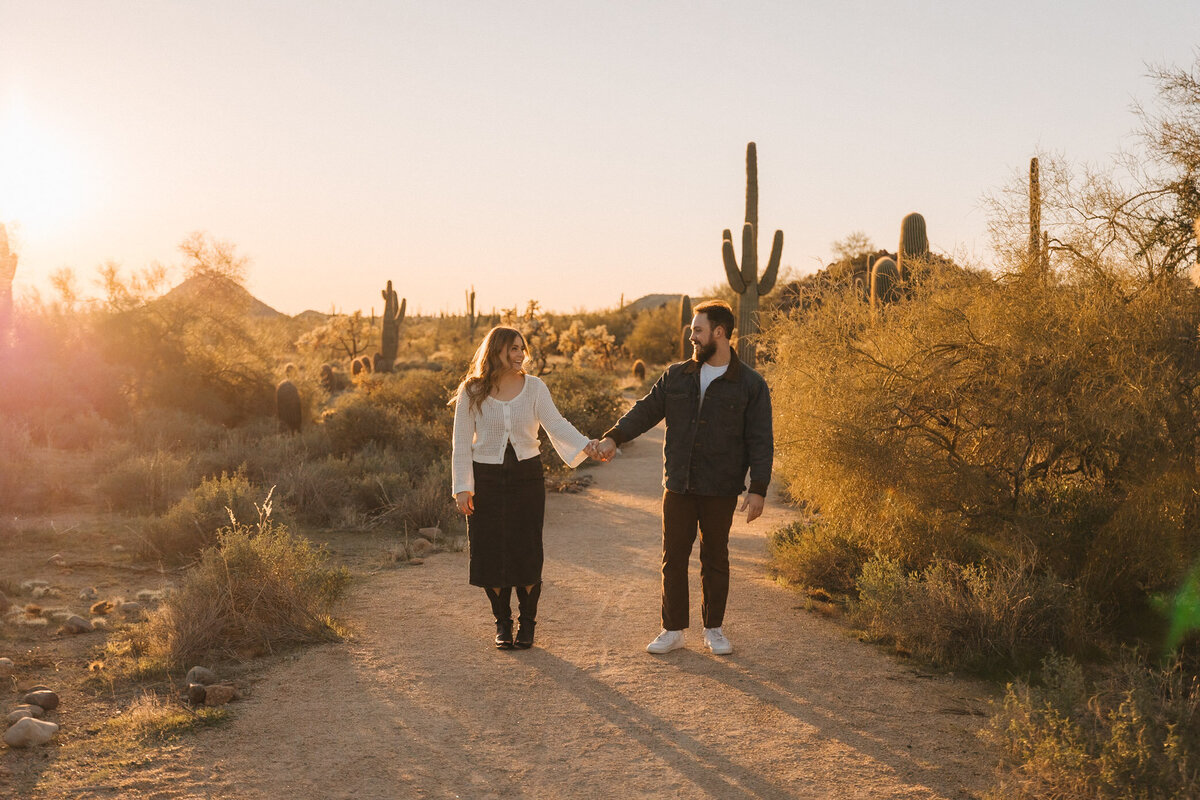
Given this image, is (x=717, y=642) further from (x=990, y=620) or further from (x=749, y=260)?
(x=749, y=260)

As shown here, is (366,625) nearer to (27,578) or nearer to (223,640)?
(223,640)

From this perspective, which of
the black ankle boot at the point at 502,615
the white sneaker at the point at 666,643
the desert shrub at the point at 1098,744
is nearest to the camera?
the desert shrub at the point at 1098,744

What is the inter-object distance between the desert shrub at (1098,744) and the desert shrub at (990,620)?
121cm

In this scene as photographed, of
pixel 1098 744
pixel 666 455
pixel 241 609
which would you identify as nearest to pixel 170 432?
pixel 241 609

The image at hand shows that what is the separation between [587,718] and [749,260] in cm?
1564

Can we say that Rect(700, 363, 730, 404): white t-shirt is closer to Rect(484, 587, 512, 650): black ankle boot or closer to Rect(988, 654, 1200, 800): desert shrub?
Rect(484, 587, 512, 650): black ankle boot

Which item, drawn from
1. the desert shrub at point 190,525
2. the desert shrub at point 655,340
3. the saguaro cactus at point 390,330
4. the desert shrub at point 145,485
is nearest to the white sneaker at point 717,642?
the desert shrub at point 190,525

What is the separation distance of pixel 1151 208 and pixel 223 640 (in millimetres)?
7106

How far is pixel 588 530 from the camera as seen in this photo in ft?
35.2

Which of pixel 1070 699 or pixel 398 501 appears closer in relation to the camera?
pixel 1070 699

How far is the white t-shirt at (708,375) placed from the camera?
19.3 ft

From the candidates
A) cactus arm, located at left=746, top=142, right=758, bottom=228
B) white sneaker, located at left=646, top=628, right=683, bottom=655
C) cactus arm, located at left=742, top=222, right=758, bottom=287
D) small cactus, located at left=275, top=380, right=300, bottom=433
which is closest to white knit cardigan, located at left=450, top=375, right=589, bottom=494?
white sneaker, located at left=646, top=628, right=683, bottom=655

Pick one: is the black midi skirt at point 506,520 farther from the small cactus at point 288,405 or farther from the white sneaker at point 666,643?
the small cactus at point 288,405

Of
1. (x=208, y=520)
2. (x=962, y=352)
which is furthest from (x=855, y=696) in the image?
(x=208, y=520)
